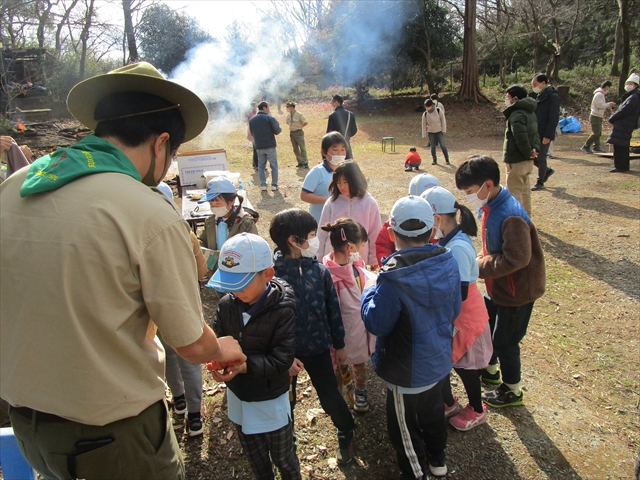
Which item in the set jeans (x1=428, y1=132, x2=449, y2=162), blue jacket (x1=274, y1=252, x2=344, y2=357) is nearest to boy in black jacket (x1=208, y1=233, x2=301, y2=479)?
blue jacket (x1=274, y1=252, x2=344, y2=357)

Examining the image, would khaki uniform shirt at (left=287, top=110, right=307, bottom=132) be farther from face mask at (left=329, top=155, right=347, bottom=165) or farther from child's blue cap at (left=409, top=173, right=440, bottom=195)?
child's blue cap at (left=409, top=173, right=440, bottom=195)

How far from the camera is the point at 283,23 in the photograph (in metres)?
35.8

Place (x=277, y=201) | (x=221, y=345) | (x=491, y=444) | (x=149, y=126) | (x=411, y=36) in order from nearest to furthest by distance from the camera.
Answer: (x=149, y=126) < (x=221, y=345) < (x=491, y=444) < (x=277, y=201) < (x=411, y=36)

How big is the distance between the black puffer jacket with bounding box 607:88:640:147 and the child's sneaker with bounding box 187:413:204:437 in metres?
10.8

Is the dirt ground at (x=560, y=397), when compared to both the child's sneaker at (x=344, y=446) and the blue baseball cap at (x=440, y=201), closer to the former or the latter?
the child's sneaker at (x=344, y=446)

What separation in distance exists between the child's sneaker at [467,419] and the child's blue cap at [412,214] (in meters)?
1.55

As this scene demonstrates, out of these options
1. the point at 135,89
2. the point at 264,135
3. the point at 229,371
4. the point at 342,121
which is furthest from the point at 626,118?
the point at 135,89

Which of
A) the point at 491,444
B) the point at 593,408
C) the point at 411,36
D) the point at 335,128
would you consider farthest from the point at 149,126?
the point at 411,36

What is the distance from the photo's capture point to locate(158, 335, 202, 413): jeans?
123 inches

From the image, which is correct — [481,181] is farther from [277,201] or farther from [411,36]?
[411,36]

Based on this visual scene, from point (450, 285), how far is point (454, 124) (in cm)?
1886

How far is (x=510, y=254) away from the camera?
3002 millimetres

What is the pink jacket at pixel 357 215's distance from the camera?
→ 3912 mm

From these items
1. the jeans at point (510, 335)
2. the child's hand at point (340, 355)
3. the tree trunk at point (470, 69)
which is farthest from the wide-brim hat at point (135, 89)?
the tree trunk at point (470, 69)
